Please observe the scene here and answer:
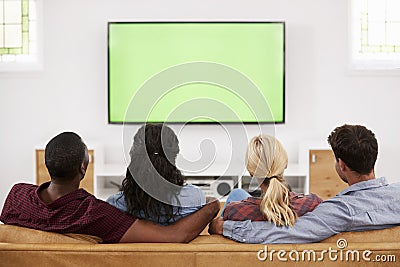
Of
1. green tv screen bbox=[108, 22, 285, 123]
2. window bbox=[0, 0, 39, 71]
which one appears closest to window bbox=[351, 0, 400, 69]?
green tv screen bbox=[108, 22, 285, 123]

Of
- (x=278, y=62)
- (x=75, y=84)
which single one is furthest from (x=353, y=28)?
(x=75, y=84)

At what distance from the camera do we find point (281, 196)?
7.42 ft

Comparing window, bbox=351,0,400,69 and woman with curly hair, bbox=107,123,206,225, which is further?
window, bbox=351,0,400,69

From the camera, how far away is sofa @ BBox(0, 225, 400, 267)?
1989 millimetres

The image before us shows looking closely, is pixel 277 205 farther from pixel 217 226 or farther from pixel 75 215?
pixel 75 215

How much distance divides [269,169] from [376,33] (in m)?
3.84

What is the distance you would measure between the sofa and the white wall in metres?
3.66

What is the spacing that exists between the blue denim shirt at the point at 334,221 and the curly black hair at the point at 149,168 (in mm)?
276

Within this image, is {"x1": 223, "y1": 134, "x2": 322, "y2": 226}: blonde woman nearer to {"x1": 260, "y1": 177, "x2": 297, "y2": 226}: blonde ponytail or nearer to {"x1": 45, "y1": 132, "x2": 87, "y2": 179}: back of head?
{"x1": 260, "y1": 177, "x2": 297, "y2": 226}: blonde ponytail

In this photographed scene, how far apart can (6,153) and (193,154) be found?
5.41 ft

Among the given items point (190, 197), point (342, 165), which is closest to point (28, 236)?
point (190, 197)

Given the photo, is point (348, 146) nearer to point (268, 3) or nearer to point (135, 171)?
point (135, 171)

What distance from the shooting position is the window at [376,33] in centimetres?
573

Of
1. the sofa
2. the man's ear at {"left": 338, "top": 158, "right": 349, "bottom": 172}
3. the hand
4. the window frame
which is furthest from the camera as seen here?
the window frame
